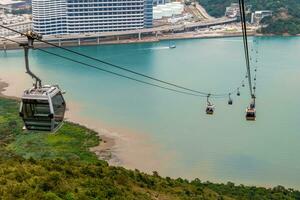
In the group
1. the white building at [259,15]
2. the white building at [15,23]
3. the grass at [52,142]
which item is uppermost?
the white building at [259,15]

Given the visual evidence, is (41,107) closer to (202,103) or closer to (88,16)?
(202,103)

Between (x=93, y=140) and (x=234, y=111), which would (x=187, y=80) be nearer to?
(x=234, y=111)

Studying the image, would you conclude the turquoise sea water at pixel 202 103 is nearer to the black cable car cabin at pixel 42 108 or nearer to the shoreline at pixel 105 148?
the shoreline at pixel 105 148

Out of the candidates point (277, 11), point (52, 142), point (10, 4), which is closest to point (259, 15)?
point (277, 11)

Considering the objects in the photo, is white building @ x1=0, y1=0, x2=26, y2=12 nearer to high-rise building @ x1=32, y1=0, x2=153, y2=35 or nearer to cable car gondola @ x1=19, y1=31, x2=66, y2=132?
high-rise building @ x1=32, y1=0, x2=153, y2=35

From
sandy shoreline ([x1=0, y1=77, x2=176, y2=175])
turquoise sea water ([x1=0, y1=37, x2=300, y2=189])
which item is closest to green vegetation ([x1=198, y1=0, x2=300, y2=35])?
turquoise sea water ([x1=0, y1=37, x2=300, y2=189])

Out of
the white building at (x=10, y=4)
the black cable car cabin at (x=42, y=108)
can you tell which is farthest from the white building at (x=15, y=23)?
the black cable car cabin at (x=42, y=108)
